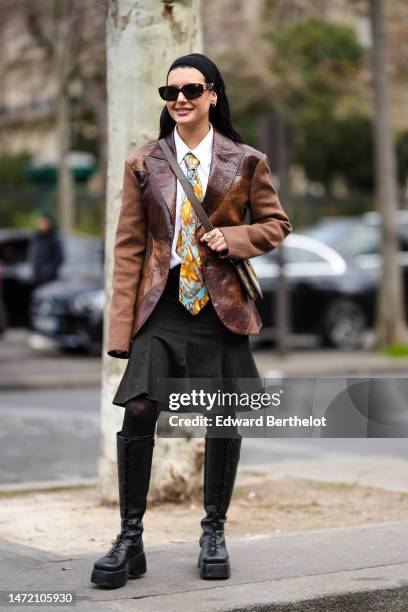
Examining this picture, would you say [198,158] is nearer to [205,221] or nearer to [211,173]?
[211,173]

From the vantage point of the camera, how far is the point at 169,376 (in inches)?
200

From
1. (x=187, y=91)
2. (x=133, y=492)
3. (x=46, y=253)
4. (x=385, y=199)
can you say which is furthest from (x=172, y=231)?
(x=46, y=253)

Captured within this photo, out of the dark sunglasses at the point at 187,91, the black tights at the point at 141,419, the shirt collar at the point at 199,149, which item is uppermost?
the dark sunglasses at the point at 187,91

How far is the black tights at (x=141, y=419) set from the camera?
504 cm

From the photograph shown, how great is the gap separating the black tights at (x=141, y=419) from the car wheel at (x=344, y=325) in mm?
14211

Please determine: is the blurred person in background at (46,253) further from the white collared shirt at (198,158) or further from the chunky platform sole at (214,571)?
the chunky platform sole at (214,571)

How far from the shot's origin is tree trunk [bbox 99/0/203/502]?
6691mm

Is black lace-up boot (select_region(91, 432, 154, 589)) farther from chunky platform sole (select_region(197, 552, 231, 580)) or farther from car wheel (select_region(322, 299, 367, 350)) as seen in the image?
car wheel (select_region(322, 299, 367, 350))

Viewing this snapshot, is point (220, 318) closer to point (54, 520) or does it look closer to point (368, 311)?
point (54, 520)

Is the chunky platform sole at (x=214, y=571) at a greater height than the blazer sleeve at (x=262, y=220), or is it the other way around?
the blazer sleeve at (x=262, y=220)

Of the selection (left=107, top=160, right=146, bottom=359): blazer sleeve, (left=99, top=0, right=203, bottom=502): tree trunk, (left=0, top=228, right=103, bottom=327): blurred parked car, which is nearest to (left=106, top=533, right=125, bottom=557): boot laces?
(left=107, top=160, right=146, bottom=359): blazer sleeve

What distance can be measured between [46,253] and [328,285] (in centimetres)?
396

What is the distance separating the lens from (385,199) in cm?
1809

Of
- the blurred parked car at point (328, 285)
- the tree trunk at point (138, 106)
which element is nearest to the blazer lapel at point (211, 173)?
the tree trunk at point (138, 106)
